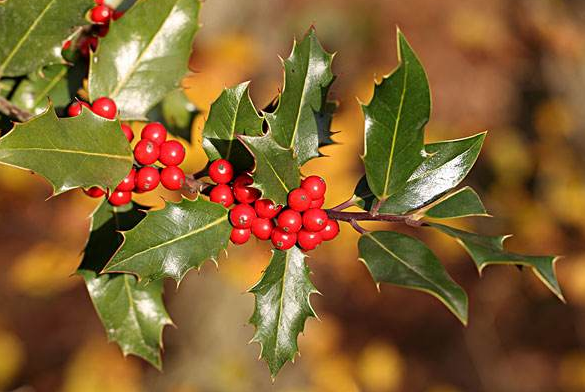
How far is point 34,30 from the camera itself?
4.02ft

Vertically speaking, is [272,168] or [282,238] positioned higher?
[272,168]

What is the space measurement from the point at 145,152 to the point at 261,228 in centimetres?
25

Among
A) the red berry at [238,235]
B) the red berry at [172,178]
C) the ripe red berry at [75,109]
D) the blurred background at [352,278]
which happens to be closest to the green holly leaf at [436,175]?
the red berry at [238,235]

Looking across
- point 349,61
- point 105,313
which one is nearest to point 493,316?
point 349,61

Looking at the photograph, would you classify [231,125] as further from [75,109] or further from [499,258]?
[499,258]

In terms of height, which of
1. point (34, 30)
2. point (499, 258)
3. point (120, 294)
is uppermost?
point (34, 30)

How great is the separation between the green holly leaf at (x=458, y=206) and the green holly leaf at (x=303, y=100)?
9.3 inches

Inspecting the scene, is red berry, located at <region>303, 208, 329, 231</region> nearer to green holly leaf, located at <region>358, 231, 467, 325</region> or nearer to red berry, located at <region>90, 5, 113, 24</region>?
green holly leaf, located at <region>358, 231, 467, 325</region>

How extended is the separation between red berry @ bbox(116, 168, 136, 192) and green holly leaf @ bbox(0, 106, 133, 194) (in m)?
0.04

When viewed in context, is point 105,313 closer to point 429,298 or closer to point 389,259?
point 389,259

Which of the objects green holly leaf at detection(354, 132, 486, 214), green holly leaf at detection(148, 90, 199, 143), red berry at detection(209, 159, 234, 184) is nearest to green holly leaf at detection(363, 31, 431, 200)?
green holly leaf at detection(354, 132, 486, 214)

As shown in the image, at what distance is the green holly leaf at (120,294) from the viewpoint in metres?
1.22

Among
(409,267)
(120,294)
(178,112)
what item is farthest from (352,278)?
(409,267)

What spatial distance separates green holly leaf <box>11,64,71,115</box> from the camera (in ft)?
4.31
